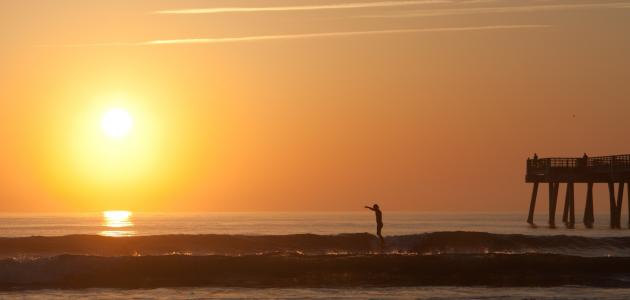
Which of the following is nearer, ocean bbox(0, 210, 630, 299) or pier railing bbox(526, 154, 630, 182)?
ocean bbox(0, 210, 630, 299)

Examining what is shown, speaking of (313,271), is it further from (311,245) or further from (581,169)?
(581,169)

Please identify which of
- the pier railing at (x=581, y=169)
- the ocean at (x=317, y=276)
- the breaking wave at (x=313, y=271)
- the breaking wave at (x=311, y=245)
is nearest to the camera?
the ocean at (x=317, y=276)

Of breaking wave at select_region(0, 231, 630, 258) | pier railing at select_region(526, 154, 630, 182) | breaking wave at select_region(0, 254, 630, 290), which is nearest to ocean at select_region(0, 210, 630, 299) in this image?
breaking wave at select_region(0, 254, 630, 290)

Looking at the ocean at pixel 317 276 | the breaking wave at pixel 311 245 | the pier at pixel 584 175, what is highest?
the pier at pixel 584 175

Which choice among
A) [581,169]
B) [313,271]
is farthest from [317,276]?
[581,169]

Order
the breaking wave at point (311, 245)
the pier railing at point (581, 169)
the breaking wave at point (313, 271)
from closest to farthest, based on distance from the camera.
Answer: the breaking wave at point (313, 271) → the breaking wave at point (311, 245) → the pier railing at point (581, 169)

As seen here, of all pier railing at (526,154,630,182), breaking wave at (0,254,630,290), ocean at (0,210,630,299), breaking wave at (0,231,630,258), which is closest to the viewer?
ocean at (0,210,630,299)

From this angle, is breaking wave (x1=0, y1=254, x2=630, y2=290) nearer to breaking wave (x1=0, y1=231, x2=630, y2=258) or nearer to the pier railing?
breaking wave (x1=0, y1=231, x2=630, y2=258)

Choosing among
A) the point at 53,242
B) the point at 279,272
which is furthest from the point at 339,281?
the point at 53,242

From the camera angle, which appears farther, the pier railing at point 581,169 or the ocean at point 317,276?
the pier railing at point 581,169

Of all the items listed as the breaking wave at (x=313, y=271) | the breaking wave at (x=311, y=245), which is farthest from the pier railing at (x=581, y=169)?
the breaking wave at (x=313, y=271)

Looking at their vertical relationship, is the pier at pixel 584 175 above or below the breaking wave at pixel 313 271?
above

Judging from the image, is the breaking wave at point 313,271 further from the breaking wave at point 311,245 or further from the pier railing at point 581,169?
the pier railing at point 581,169

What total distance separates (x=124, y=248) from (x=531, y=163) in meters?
37.7
